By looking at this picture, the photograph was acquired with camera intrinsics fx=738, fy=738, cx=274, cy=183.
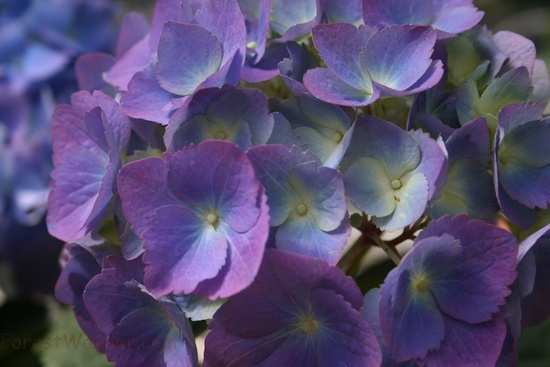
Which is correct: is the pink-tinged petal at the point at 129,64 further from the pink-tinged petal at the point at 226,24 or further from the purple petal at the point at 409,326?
the purple petal at the point at 409,326

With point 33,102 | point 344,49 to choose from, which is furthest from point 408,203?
point 33,102

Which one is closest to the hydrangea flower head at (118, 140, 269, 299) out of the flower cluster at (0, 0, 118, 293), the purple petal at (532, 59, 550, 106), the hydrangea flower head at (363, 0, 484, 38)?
the hydrangea flower head at (363, 0, 484, 38)

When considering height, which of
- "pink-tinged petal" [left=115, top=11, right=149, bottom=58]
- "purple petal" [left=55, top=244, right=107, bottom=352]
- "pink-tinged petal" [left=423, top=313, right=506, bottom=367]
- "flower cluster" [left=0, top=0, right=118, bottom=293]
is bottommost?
"flower cluster" [left=0, top=0, right=118, bottom=293]

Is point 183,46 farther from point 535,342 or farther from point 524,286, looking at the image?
point 535,342

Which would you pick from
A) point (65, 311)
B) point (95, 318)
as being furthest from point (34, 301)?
point (95, 318)

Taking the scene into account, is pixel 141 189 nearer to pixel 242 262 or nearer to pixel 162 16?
pixel 242 262

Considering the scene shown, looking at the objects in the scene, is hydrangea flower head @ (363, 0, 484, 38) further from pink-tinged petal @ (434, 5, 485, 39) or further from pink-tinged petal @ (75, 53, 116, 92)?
pink-tinged petal @ (75, 53, 116, 92)
